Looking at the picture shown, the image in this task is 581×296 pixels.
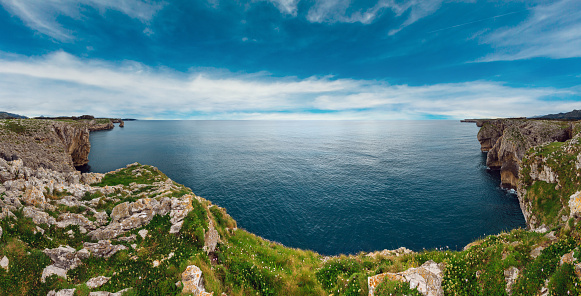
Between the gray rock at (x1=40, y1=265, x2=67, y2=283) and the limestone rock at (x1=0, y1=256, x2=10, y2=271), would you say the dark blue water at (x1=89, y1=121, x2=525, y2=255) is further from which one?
the limestone rock at (x1=0, y1=256, x2=10, y2=271)

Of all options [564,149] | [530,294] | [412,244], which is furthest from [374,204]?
[530,294]

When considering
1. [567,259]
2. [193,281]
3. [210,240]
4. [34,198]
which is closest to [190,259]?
[193,281]

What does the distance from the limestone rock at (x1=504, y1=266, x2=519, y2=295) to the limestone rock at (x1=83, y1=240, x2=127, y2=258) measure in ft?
66.6

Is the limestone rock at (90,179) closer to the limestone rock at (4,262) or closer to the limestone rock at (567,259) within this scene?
the limestone rock at (4,262)

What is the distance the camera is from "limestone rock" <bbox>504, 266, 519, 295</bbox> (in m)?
8.55

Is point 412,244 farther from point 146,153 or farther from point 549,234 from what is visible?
point 146,153

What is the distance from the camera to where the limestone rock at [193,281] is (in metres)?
11.2

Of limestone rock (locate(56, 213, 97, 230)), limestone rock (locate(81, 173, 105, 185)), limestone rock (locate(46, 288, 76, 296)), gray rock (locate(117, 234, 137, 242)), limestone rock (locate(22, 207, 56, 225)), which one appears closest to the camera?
limestone rock (locate(46, 288, 76, 296))

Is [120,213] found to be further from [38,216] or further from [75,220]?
[38,216]

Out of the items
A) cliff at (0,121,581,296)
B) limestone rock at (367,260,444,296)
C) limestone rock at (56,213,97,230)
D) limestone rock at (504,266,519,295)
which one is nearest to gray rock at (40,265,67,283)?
cliff at (0,121,581,296)

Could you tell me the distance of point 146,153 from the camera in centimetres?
9756

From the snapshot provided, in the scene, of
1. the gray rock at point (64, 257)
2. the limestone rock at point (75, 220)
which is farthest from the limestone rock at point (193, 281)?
the limestone rock at point (75, 220)

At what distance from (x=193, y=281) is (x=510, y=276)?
1483 cm

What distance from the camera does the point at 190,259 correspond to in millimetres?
13445
